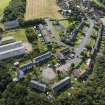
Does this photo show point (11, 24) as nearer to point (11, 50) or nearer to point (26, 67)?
point (11, 50)

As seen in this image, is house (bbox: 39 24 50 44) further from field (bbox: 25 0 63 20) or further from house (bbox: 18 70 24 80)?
house (bbox: 18 70 24 80)

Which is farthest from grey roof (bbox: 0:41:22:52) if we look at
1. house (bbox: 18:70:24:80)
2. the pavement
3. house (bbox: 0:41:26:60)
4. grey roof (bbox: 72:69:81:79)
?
grey roof (bbox: 72:69:81:79)

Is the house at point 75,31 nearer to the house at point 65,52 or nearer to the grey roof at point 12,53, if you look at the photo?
the house at point 65,52

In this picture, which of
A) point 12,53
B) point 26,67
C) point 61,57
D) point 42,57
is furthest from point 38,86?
point 12,53

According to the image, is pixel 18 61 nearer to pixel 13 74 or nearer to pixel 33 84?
pixel 13 74

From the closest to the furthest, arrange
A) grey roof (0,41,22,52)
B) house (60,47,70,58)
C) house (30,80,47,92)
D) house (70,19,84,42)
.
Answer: house (30,80,47,92), house (60,47,70,58), grey roof (0,41,22,52), house (70,19,84,42)

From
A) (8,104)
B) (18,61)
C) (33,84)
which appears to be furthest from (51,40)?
(8,104)

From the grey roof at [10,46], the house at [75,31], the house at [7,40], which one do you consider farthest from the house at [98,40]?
the house at [7,40]
